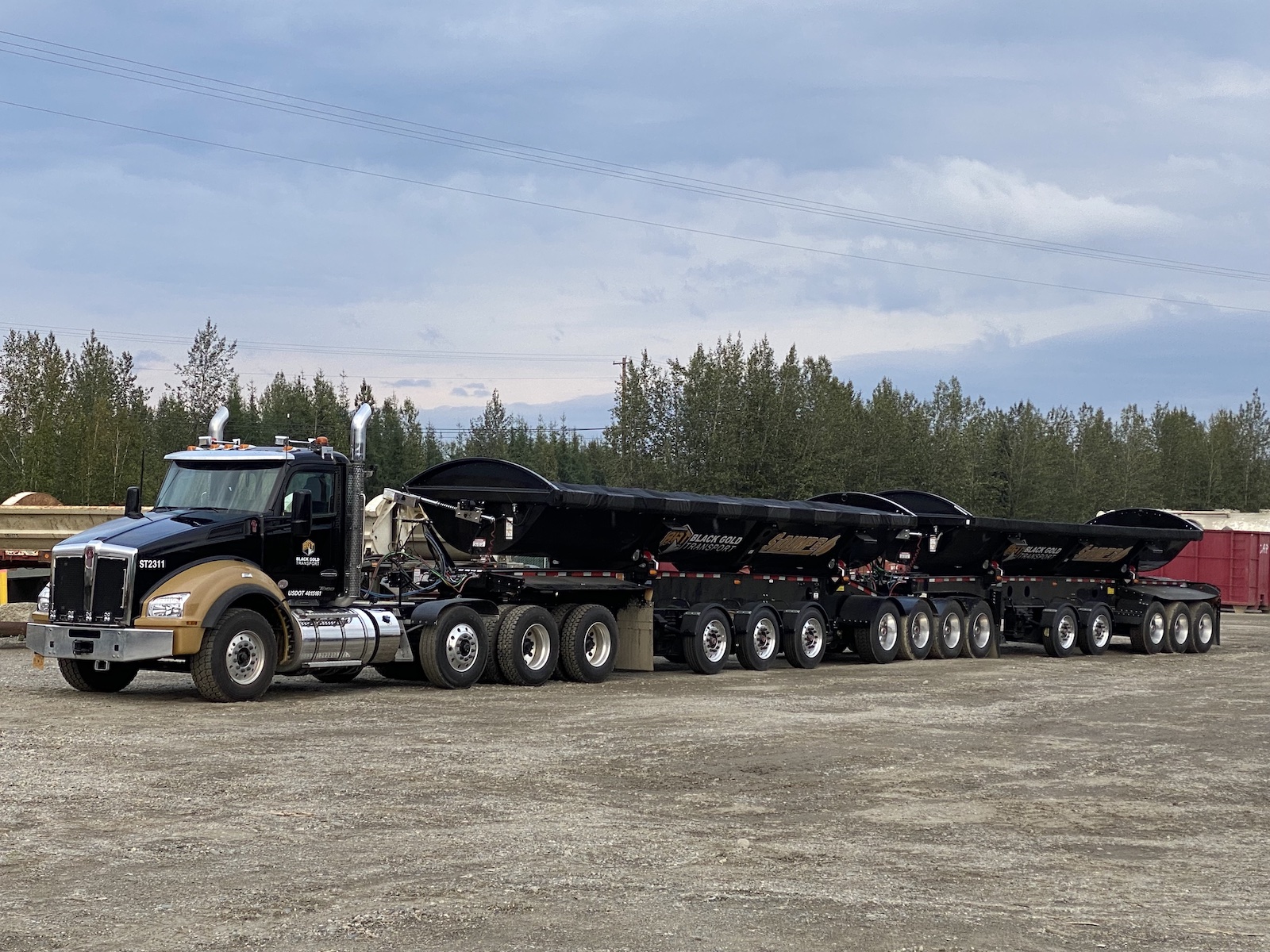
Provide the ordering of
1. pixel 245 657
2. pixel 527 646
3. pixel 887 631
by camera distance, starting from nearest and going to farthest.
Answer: pixel 245 657 → pixel 527 646 → pixel 887 631

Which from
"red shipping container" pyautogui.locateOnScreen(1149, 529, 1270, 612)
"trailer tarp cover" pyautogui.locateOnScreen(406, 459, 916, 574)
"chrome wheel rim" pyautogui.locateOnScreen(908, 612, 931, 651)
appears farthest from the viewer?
"red shipping container" pyautogui.locateOnScreen(1149, 529, 1270, 612)

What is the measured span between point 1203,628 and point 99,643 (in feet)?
78.3

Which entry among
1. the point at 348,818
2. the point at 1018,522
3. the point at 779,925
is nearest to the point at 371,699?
the point at 348,818

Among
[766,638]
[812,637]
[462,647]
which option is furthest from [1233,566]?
[462,647]

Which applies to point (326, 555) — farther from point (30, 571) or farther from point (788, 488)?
point (788, 488)

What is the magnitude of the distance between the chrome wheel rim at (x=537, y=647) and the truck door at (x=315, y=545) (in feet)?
Answer: 9.05

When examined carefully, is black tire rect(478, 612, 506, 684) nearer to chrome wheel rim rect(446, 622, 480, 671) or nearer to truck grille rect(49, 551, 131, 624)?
chrome wheel rim rect(446, 622, 480, 671)

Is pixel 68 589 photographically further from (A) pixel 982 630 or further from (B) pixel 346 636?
(A) pixel 982 630

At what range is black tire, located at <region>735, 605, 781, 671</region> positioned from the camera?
22.9m

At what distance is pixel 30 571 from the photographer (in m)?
25.4

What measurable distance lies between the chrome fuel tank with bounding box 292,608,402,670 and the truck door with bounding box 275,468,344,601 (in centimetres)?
27

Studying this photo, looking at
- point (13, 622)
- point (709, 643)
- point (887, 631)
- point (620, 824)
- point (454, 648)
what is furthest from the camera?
point (887, 631)

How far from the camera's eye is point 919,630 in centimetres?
2619

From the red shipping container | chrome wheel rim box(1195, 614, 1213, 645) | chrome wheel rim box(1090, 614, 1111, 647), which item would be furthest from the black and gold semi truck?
the red shipping container
